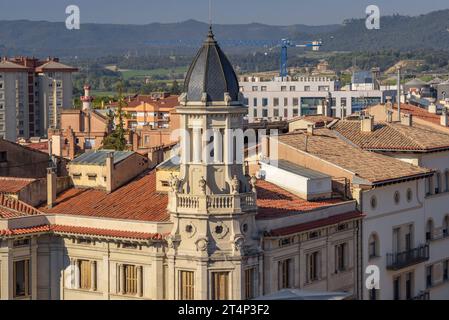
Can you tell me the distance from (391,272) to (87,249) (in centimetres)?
1365

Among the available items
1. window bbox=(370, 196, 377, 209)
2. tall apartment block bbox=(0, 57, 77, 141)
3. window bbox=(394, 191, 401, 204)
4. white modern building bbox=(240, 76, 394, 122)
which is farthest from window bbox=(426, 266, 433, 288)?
tall apartment block bbox=(0, 57, 77, 141)

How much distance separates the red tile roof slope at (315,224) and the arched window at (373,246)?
1.96 metres

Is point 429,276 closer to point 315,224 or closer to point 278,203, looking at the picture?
point 315,224

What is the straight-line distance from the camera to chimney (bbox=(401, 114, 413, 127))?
63.1 meters

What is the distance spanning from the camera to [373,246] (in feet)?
167

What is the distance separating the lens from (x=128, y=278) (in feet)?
140

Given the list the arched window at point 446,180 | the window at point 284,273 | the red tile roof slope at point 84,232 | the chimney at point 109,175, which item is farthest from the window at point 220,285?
the arched window at point 446,180

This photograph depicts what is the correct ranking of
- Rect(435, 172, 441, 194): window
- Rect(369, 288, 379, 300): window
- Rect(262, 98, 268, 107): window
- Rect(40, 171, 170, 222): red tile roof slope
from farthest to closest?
Rect(262, 98, 268, 107): window, Rect(435, 172, 441, 194): window, Rect(369, 288, 379, 300): window, Rect(40, 171, 170, 222): red tile roof slope

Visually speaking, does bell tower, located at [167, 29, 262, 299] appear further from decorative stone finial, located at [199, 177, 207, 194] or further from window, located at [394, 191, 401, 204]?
window, located at [394, 191, 401, 204]

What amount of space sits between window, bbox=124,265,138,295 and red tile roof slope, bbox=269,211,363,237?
430 cm

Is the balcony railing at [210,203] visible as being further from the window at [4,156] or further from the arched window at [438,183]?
the arched window at [438,183]

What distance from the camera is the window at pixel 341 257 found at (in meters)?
47.5
